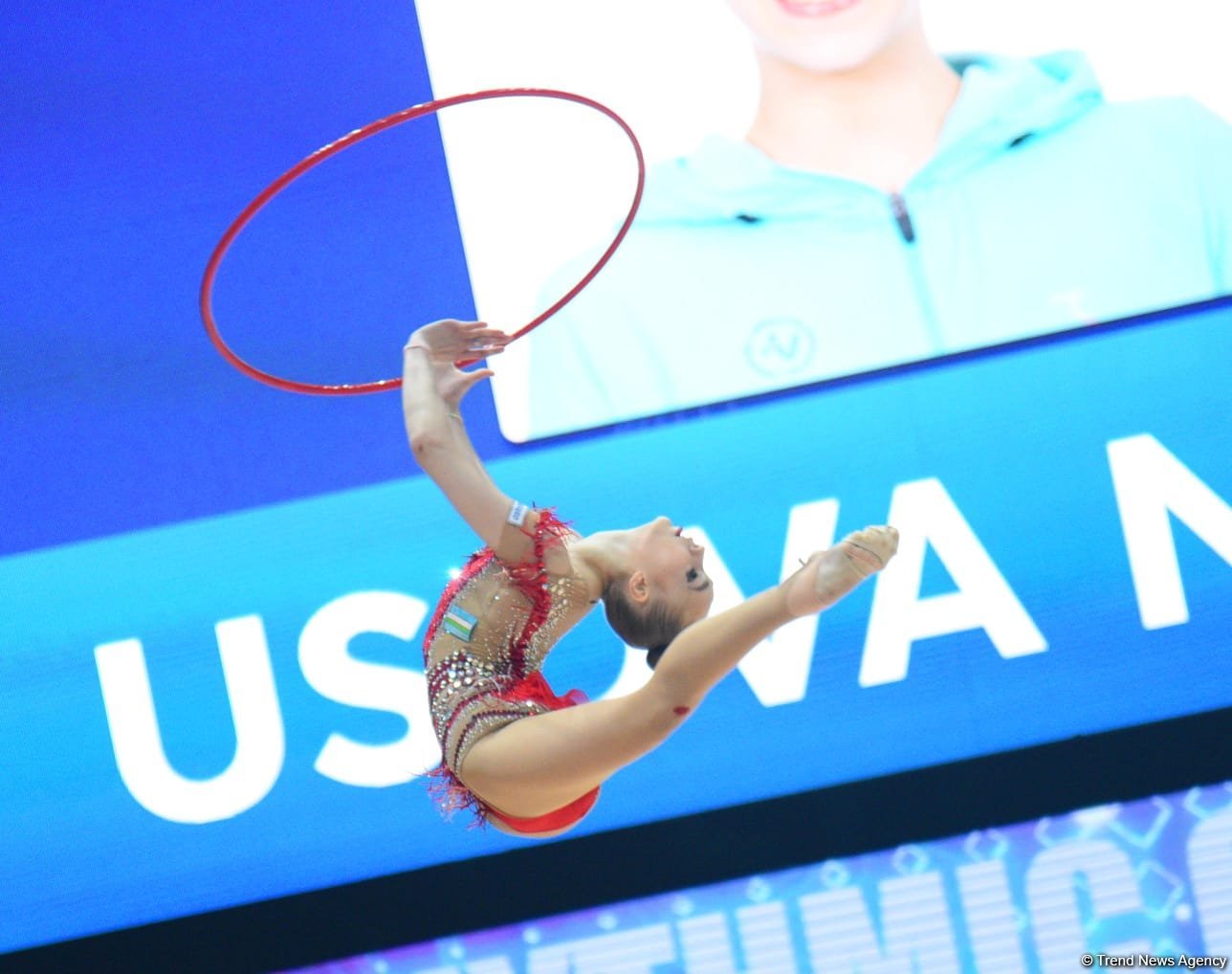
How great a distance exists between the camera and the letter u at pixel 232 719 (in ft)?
14.1

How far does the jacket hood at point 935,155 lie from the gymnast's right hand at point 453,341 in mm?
1553

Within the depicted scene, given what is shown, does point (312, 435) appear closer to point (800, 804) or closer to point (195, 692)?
point (195, 692)

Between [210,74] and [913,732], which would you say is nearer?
[913,732]

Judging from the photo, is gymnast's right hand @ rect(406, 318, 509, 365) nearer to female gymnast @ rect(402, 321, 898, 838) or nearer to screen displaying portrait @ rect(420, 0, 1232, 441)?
female gymnast @ rect(402, 321, 898, 838)

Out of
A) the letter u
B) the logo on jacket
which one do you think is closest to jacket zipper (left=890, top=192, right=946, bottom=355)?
the logo on jacket

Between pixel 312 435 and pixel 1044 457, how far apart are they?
2.13m

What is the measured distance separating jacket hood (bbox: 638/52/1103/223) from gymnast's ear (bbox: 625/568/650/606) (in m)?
1.72

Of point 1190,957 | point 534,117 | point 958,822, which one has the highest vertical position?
point 534,117

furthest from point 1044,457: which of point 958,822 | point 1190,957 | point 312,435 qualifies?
point 312,435

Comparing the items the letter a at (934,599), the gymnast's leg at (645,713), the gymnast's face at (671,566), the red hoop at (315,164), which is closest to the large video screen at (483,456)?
the letter a at (934,599)

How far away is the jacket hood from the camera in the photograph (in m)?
4.38

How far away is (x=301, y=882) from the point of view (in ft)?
14.0

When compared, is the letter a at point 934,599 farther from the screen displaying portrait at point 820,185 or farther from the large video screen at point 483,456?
the screen displaying portrait at point 820,185

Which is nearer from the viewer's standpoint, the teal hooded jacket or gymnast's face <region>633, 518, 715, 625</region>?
gymnast's face <region>633, 518, 715, 625</region>
